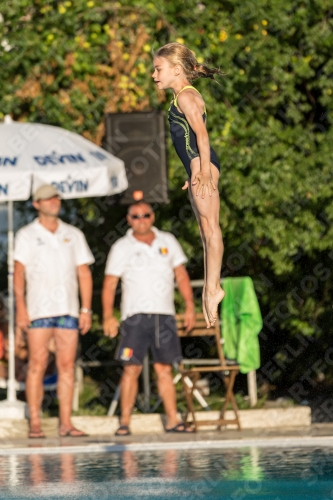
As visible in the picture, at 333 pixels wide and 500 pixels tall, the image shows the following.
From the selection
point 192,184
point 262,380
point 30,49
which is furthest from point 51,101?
point 192,184

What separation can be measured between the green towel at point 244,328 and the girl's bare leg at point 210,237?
3.94 m

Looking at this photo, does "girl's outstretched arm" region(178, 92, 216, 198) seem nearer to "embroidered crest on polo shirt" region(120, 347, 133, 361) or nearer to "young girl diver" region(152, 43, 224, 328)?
"young girl diver" region(152, 43, 224, 328)

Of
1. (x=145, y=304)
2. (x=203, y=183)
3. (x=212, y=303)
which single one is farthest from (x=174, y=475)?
(x=145, y=304)

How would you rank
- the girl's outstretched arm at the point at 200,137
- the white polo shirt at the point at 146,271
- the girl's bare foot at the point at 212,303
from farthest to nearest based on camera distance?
the white polo shirt at the point at 146,271 → the girl's bare foot at the point at 212,303 → the girl's outstretched arm at the point at 200,137

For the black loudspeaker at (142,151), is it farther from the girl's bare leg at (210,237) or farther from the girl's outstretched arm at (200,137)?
the girl's outstretched arm at (200,137)

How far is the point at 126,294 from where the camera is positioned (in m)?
9.34

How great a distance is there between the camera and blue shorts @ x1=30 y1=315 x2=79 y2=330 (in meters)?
9.15

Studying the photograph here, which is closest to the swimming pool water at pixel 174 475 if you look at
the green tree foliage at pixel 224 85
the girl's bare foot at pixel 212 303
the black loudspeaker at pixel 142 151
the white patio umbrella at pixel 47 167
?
the girl's bare foot at pixel 212 303

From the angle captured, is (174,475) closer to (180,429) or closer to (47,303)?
(180,429)

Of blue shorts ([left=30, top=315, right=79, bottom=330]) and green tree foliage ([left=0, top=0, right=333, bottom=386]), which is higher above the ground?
green tree foliage ([left=0, top=0, right=333, bottom=386])

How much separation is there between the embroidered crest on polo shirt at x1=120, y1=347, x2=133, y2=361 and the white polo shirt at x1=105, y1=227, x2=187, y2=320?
0.26 metres

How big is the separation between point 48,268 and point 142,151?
5.96ft

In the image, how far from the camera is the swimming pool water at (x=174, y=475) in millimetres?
5703

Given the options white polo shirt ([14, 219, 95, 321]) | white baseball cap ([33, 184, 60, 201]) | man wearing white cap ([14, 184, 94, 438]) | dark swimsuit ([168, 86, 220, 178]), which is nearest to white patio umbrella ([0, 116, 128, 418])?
white baseball cap ([33, 184, 60, 201])
